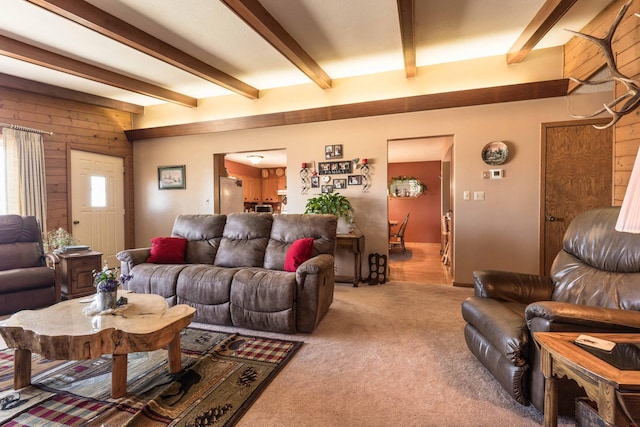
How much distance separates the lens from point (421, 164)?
8508 mm

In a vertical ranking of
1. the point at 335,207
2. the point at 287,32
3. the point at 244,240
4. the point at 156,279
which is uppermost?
the point at 287,32

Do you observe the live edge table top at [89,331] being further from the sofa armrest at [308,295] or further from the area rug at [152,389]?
the sofa armrest at [308,295]

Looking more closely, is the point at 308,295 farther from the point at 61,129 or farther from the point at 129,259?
the point at 61,129

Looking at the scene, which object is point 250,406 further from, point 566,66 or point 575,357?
point 566,66

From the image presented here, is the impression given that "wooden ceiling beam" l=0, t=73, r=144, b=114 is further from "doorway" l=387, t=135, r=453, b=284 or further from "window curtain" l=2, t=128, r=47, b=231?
"doorway" l=387, t=135, r=453, b=284

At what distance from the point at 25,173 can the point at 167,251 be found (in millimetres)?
2708

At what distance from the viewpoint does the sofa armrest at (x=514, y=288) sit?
2.07 metres

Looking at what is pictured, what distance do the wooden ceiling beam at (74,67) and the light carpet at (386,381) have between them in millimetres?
3659

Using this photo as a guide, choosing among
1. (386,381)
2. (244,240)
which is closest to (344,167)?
(244,240)

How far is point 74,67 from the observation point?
11.6ft

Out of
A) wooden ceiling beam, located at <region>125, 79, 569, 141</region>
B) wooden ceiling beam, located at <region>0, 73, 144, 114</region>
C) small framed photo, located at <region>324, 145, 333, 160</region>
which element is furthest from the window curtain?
small framed photo, located at <region>324, 145, 333, 160</region>

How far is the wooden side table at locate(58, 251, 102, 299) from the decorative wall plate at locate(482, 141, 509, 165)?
5.19 m

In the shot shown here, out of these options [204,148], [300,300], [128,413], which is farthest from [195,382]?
[204,148]

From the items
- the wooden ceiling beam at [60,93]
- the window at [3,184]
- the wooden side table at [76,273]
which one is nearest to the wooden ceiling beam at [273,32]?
the wooden side table at [76,273]
